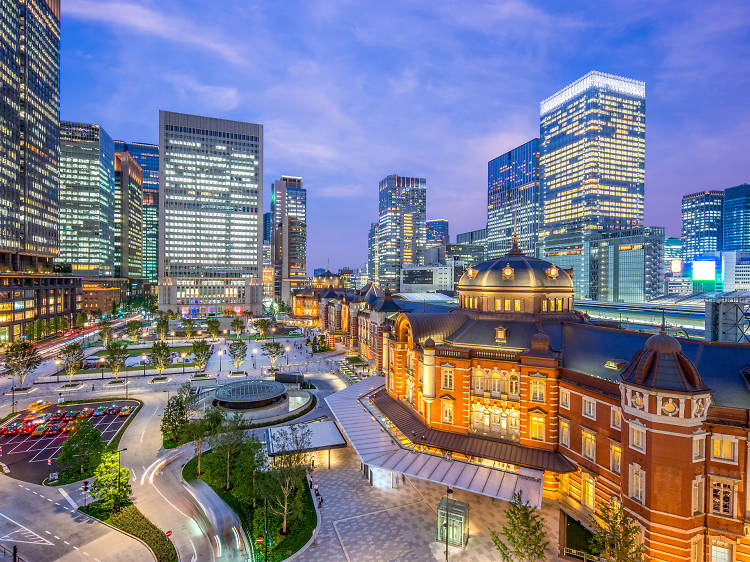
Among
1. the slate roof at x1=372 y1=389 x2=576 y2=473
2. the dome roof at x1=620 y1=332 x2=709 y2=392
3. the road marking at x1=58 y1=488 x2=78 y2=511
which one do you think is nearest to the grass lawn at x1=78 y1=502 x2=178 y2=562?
the road marking at x1=58 y1=488 x2=78 y2=511

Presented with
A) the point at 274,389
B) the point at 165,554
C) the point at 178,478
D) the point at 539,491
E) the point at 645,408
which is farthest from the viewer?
the point at 274,389

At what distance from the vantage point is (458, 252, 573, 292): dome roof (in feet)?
167

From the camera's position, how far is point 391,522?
3447cm

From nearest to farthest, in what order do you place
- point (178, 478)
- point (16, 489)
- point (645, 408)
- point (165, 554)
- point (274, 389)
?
point (645, 408) < point (165, 554) < point (16, 489) < point (178, 478) < point (274, 389)

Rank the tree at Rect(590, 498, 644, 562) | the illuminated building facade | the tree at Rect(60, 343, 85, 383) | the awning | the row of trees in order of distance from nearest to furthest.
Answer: the tree at Rect(590, 498, 644, 562) → the row of trees → the illuminated building facade → the awning → the tree at Rect(60, 343, 85, 383)

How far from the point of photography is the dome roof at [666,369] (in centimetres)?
2623

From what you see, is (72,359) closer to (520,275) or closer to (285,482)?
(285,482)

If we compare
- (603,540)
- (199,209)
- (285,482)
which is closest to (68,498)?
(285,482)

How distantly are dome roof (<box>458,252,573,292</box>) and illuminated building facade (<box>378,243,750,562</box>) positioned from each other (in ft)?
0.59

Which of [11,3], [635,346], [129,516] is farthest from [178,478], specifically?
[11,3]

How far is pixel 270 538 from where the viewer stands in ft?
106

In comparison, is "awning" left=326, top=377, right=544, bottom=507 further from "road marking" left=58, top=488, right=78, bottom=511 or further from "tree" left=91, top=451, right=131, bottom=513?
"road marking" left=58, top=488, right=78, bottom=511

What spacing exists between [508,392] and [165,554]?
114 feet

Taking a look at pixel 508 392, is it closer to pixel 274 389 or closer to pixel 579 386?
pixel 579 386
